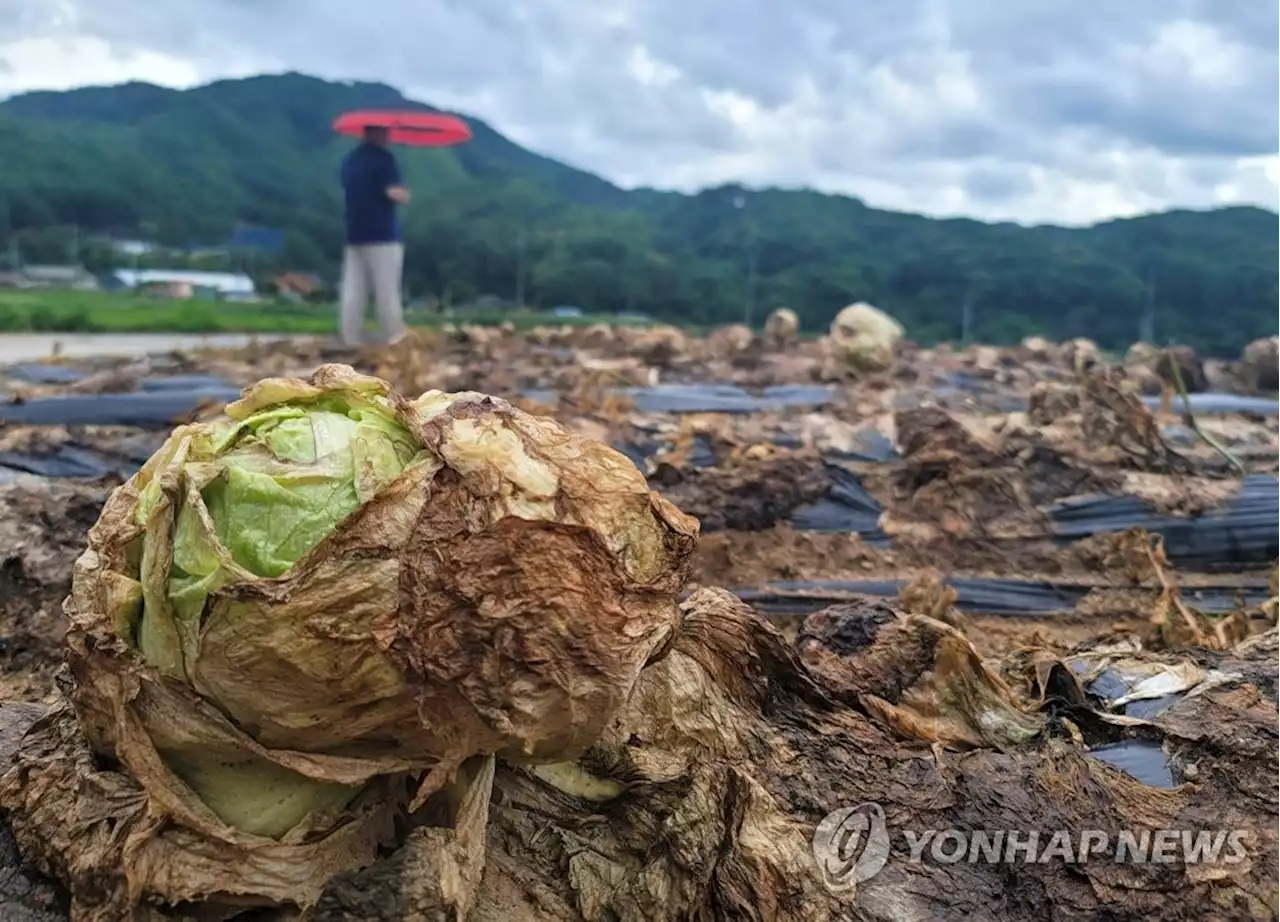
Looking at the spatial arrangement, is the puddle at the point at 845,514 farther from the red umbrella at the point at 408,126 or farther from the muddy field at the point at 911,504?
the red umbrella at the point at 408,126

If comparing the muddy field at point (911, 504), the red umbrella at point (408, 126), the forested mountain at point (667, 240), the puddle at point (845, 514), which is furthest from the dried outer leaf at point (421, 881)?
the forested mountain at point (667, 240)

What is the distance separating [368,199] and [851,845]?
11260 mm

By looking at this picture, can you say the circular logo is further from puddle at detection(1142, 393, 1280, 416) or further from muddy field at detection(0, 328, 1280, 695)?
puddle at detection(1142, 393, 1280, 416)

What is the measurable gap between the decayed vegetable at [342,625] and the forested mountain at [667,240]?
17705 millimetres

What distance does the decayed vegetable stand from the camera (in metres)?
1.51

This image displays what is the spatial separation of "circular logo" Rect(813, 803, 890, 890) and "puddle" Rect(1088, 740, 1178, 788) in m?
0.62

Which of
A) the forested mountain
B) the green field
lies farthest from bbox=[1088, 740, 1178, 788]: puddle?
the green field

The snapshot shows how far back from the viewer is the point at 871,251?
4106 centimetres

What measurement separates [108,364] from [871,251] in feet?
113

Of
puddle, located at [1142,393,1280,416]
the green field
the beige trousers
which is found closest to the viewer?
puddle, located at [1142,393,1280,416]

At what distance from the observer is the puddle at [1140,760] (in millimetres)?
2182

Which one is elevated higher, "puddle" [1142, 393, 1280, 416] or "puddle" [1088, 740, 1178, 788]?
"puddle" [1142, 393, 1280, 416]

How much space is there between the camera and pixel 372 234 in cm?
1191

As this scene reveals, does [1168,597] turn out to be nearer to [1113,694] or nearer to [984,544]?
[1113,694]
